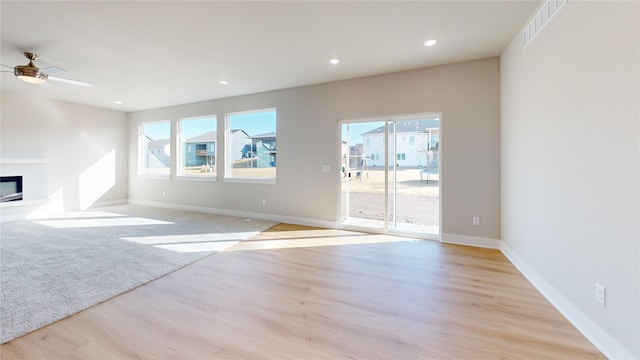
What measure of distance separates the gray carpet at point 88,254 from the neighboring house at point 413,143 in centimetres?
Answer: 269

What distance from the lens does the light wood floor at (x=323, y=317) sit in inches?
66.1

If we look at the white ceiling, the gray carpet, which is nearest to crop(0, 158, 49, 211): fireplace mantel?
the gray carpet

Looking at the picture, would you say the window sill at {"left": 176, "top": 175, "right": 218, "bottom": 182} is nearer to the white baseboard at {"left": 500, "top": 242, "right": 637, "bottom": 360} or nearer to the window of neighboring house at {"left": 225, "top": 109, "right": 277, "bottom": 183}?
the window of neighboring house at {"left": 225, "top": 109, "right": 277, "bottom": 183}

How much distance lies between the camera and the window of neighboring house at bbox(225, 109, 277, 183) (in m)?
5.65

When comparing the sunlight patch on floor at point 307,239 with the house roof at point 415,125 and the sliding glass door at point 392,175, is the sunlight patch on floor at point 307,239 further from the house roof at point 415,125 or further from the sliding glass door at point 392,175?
the house roof at point 415,125

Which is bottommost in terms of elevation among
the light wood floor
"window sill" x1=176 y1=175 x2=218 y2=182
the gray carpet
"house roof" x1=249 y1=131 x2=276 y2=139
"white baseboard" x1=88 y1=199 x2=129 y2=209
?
the light wood floor

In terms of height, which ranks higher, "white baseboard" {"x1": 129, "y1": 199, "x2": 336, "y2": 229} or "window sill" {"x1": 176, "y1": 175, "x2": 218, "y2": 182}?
"window sill" {"x1": 176, "y1": 175, "x2": 218, "y2": 182}

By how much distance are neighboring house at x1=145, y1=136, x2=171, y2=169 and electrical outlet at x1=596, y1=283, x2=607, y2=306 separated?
26.4 feet

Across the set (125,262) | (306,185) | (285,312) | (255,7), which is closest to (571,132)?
(285,312)

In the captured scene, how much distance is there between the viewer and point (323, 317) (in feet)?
6.75

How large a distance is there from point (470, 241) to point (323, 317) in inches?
113

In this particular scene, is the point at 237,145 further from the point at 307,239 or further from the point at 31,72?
the point at 31,72

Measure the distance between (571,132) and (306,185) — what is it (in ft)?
12.8

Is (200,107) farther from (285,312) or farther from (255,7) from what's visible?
(285,312)
